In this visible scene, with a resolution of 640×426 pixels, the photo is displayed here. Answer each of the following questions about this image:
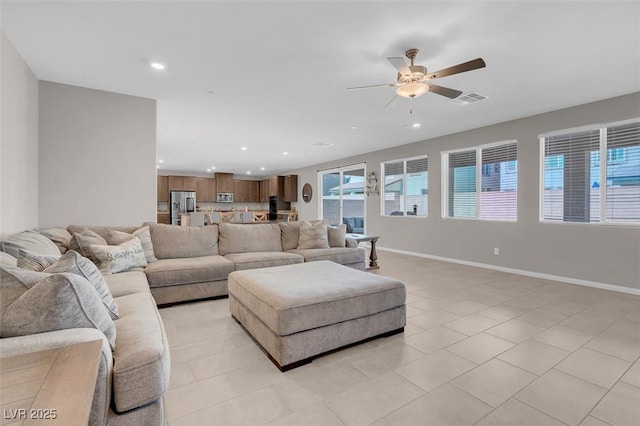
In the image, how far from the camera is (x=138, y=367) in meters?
1.21

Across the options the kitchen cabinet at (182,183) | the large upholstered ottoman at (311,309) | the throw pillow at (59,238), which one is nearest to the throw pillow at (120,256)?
the throw pillow at (59,238)

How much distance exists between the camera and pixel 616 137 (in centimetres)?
390

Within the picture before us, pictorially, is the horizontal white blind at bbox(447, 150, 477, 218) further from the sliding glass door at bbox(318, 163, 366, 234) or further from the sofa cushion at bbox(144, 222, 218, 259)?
the sofa cushion at bbox(144, 222, 218, 259)

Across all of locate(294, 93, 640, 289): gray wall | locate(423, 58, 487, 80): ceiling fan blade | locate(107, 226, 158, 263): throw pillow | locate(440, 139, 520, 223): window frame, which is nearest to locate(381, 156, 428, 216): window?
locate(294, 93, 640, 289): gray wall

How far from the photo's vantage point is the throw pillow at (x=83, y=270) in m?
1.53

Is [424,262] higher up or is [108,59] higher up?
[108,59]

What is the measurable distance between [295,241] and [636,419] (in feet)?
12.3

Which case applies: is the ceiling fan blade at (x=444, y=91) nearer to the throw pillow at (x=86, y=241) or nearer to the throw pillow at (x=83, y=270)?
the throw pillow at (x=83, y=270)

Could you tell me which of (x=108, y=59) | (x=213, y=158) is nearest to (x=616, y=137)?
(x=108, y=59)

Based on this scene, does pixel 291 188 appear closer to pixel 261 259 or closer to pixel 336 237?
pixel 336 237

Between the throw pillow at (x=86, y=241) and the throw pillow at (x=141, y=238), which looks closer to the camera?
the throw pillow at (x=86, y=241)

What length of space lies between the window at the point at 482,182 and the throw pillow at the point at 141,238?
5.29 meters

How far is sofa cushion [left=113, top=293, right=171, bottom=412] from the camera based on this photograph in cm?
117

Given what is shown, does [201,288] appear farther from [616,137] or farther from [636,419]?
[616,137]
